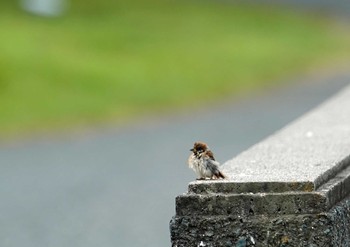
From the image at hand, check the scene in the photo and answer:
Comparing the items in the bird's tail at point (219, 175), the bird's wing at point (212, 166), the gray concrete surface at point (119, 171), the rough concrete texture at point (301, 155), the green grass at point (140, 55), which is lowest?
the bird's tail at point (219, 175)

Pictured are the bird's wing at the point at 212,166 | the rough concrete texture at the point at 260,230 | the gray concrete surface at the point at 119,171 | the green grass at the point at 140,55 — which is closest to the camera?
the rough concrete texture at the point at 260,230

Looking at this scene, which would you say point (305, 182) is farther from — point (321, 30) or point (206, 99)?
point (321, 30)

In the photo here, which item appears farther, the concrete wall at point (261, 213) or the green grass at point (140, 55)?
the green grass at point (140, 55)

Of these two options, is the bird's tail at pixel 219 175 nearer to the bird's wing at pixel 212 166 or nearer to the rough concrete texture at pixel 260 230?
the bird's wing at pixel 212 166

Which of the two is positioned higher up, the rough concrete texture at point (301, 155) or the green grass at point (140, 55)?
the green grass at point (140, 55)


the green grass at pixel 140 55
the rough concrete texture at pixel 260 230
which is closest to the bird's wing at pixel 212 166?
the rough concrete texture at pixel 260 230

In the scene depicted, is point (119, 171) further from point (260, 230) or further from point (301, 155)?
point (260, 230)
